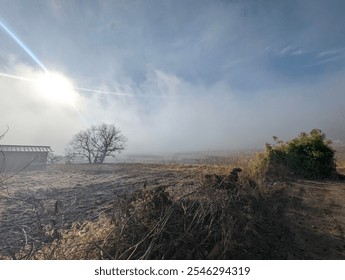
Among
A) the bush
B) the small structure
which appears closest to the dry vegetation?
the bush

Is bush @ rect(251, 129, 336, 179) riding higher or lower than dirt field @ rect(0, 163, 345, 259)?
higher

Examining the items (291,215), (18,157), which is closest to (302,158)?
(291,215)

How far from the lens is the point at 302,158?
12.4 meters

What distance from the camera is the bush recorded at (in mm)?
12008

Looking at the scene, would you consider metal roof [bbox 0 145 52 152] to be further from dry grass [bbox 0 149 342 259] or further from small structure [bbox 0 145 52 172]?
dry grass [bbox 0 149 342 259]

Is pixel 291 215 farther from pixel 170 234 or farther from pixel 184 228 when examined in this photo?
pixel 170 234

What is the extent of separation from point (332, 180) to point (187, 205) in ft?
31.0

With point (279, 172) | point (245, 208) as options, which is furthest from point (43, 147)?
point (245, 208)

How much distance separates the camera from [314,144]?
12.5m

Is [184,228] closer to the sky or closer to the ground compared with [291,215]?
closer to the sky

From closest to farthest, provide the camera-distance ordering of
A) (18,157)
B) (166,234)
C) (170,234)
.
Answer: (170,234)
(166,234)
(18,157)

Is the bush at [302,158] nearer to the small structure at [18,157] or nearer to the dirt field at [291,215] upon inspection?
the dirt field at [291,215]

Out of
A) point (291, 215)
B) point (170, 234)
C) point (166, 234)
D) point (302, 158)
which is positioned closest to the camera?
point (170, 234)

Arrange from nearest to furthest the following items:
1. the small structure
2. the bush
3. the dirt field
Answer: the dirt field < the bush < the small structure
